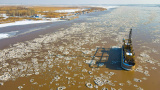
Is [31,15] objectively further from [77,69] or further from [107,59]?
[107,59]

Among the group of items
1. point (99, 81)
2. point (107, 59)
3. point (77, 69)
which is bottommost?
point (99, 81)

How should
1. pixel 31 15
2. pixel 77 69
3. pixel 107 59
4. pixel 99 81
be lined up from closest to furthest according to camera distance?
1. pixel 99 81
2. pixel 77 69
3. pixel 107 59
4. pixel 31 15

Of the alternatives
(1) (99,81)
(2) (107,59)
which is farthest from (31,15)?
(1) (99,81)

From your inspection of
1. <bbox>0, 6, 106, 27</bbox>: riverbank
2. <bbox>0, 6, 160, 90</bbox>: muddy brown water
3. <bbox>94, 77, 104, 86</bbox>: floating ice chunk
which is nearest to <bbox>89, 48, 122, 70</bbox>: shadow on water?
<bbox>0, 6, 160, 90</bbox>: muddy brown water

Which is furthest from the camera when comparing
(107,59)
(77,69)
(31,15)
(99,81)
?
(31,15)

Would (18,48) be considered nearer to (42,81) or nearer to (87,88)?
(42,81)

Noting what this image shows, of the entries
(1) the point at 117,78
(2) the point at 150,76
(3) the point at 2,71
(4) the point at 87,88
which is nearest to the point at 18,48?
(3) the point at 2,71

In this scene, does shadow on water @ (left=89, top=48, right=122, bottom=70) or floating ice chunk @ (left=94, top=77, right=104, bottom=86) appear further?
shadow on water @ (left=89, top=48, right=122, bottom=70)

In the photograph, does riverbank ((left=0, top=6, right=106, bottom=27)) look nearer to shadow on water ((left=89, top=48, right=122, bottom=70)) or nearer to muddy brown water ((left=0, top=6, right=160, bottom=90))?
muddy brown water ((left=0, top=6, right=160, bottom=90))
